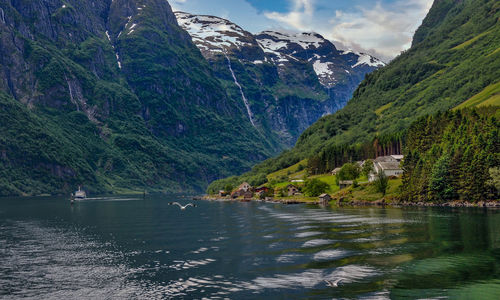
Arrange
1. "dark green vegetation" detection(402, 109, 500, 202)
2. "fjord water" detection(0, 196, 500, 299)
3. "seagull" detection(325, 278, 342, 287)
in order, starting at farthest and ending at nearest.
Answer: "dark green vegetation" detection(402, 109, 500, 202) → "seagull" detection(325, 278, 342, 287) → "fjord water" detection(0, 196, 500, 299)

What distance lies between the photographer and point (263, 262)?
222ft

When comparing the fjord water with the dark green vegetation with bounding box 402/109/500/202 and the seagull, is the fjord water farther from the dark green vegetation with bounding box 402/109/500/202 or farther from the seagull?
the dark green vegetation with bounding box 402/109/500/202

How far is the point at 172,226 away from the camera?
123 m

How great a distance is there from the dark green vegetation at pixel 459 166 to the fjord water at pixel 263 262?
4352cm

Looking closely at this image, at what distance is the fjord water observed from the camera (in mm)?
52062

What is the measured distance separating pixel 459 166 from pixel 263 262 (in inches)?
4439

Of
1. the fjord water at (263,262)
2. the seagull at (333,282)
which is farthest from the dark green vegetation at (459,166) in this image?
the seagull at (333,282)

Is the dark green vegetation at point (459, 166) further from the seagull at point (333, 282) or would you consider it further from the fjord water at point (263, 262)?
the seagull at point (333, 282)

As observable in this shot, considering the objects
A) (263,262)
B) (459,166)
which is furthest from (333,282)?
(459,166)

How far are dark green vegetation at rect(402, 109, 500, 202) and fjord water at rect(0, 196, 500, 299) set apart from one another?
43.5 metres

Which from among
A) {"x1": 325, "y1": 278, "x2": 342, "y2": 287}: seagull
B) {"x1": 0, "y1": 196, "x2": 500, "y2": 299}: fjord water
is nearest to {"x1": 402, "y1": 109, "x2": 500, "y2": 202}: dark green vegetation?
{"x1": 0, "y1": 196, "x2": 500, "y2": 299}: fjord water

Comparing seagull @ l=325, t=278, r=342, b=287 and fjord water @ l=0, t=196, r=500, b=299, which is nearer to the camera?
fjord water @ l=0, t=196, r=500, b=299

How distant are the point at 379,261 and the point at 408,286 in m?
13.6

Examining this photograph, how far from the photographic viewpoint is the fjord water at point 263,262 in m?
52.1
